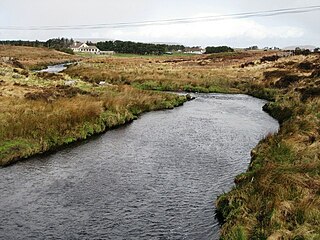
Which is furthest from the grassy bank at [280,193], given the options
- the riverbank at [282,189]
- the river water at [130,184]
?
the river water at [130,184]

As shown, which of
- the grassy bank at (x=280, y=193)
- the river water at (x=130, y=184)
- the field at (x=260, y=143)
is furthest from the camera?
the river water at (x=130, y=184)

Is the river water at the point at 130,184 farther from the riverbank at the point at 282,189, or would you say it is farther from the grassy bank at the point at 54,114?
the riverbank at the point at 282,189

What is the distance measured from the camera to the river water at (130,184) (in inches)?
651

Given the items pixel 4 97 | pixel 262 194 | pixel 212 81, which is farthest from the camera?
pixel 212 81

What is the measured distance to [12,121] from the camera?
94.6 feet

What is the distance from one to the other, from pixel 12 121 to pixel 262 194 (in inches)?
776

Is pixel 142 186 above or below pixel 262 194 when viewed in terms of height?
below

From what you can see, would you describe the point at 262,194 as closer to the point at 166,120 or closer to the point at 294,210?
the point at 294,210

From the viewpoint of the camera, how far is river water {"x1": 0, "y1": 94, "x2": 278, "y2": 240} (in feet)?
54.2

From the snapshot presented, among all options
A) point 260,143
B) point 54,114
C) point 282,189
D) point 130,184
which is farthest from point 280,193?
point 54,114

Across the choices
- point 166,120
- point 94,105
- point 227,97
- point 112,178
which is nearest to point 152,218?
point 112,178

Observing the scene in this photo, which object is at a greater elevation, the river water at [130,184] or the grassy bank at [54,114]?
the grassy bank at [54,114]

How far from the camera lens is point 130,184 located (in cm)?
2167

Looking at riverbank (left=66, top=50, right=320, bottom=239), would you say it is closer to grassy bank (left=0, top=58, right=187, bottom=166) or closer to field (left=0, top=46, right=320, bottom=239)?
field (left=0, top=46, right=320, bottom=239)
